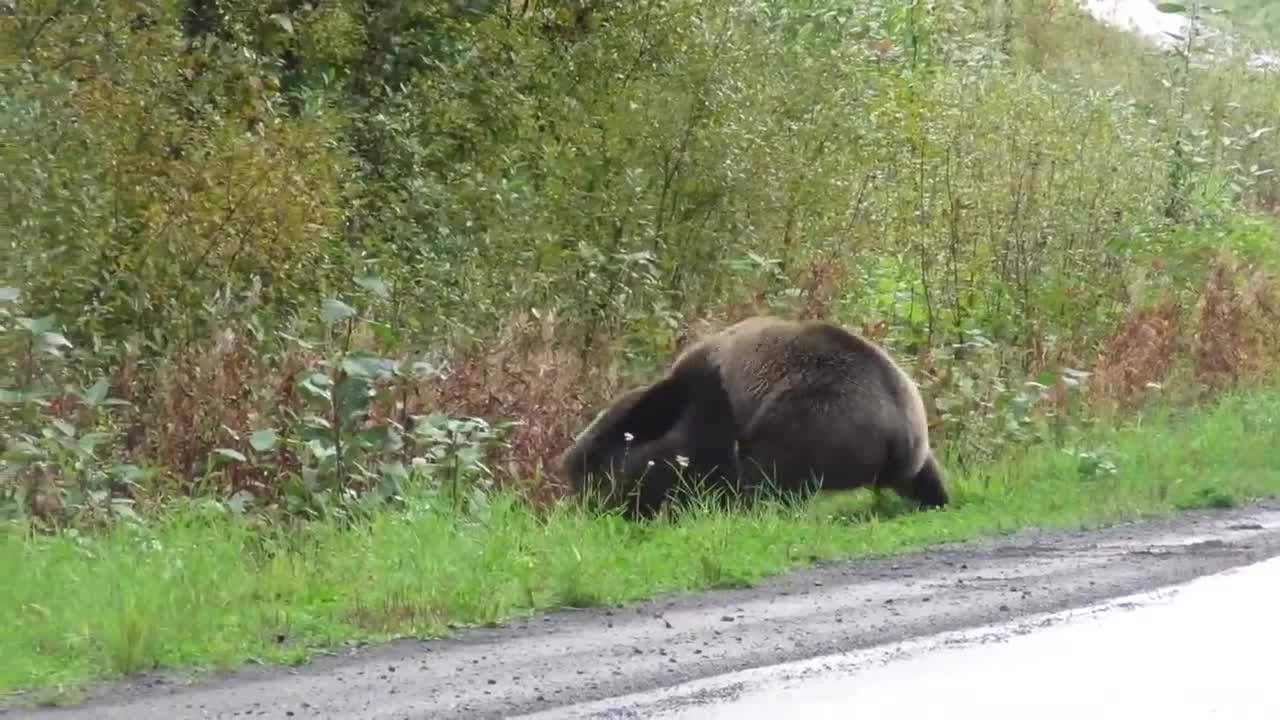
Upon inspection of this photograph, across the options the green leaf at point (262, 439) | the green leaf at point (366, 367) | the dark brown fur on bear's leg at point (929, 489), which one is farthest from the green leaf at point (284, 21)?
the dark brown fur on bear's leg at point (929, 489)

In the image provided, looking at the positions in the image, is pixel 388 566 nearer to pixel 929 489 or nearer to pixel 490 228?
pixel 929 489

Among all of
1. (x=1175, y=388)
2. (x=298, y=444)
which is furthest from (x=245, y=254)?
(x=1175, y=388)

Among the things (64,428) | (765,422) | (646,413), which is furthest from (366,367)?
(765,422)

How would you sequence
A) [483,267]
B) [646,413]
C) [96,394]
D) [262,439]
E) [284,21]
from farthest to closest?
1. [284,21]
2. [483,267]
3. [646,413]
4. [262,439]
5. [96,394]

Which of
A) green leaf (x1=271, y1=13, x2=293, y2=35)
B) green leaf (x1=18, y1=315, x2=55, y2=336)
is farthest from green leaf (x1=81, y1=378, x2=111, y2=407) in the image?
green leaf (x1=271, y1=13, x2=293, y2=35)

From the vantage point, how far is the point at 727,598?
8305 mm

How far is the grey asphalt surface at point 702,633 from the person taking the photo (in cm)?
621

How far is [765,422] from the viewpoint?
35.1ft

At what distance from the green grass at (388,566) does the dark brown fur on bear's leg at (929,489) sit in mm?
163

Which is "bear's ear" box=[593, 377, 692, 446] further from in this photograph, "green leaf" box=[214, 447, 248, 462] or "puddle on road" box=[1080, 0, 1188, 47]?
"puddle on road" box=[1080, 0, 1188, 47]

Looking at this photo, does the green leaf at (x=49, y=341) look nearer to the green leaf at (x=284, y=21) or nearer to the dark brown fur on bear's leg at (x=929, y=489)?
the dark brown fur on bear's leg at (x=929, y=489)

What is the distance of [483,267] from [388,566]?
16.3 ft

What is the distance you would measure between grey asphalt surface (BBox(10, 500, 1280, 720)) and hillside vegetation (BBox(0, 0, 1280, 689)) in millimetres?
356

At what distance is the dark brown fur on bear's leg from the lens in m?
11.3
